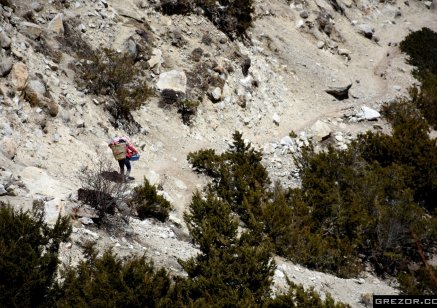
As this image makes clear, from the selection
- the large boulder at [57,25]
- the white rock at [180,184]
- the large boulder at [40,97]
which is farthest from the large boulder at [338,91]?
the large boulder at [40,97]

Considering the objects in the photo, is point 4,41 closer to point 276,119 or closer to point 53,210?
point 53,210

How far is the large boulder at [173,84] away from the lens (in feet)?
55.5

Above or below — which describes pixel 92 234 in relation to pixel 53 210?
below

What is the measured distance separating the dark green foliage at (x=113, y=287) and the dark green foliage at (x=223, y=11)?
16.1m

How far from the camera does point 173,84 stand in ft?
56.3

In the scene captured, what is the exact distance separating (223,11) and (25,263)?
18649 millimetres

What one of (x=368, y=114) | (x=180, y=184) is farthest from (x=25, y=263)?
(x=368, y=114)

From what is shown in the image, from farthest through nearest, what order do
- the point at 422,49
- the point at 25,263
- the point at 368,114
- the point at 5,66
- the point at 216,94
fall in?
the point at 422,49 → the point at 368,114 → the point at 216,94 → the point at 5,66 → the point at 25,263

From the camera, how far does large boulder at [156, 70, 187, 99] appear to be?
16.9 m

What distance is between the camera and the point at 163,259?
8.34 meters

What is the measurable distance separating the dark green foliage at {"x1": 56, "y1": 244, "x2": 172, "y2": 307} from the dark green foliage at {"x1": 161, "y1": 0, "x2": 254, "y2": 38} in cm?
1611

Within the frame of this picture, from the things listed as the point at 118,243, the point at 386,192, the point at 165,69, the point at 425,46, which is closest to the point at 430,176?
the point at 386,192

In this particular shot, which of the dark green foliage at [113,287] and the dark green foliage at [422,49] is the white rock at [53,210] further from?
the dark green foliage at [422,49]

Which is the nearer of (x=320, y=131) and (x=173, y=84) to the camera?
(x=173, y=84)
